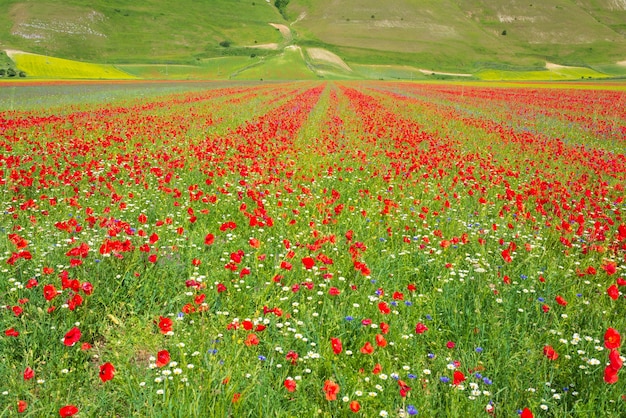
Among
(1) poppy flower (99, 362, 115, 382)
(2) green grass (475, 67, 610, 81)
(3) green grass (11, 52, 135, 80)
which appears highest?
(2) green grass (475, 67, 610, 81)

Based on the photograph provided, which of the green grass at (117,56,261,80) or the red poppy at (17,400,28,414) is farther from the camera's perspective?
the green grass at (117,56,261,80)

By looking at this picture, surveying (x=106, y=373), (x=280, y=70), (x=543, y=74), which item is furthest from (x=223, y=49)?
(x=106, y=373)

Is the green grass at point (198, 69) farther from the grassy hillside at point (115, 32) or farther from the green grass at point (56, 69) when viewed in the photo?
the grassy hillside at point (115, 32)

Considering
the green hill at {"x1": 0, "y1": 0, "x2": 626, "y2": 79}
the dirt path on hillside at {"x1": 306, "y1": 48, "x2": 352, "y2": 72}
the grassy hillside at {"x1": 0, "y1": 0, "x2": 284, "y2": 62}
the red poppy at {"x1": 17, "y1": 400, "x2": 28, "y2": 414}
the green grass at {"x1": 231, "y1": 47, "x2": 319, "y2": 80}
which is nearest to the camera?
the red poppy at {"x1": 17, "y1": 400, "x2": 28, "y2": 414}

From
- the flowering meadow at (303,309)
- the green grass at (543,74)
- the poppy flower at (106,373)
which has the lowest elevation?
the flowering meadow at (303,309)

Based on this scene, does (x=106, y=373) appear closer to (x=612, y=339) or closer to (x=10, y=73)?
(x=612, y=339)

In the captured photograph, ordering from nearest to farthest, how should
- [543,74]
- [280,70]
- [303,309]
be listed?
[303,309] < [280,70] < [543,74]

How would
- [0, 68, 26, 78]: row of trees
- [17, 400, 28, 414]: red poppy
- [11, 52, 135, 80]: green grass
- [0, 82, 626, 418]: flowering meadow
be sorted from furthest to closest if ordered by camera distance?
1. [11, 52, 135, 80]: green grass
2. [0, 68, 26, 78]: row of trees
3. [0, 82, 626, 418]: flowering meadow
4. [17, 400, 28, 414]: red poppy

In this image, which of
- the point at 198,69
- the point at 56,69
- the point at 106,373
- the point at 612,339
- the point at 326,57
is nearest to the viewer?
the point at 106,373

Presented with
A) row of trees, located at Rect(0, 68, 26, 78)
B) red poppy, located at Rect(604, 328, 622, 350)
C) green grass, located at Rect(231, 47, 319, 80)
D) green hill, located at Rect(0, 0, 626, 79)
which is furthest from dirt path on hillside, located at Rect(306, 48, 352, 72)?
red poppy, located at Rect(604, 328, 622, 350)

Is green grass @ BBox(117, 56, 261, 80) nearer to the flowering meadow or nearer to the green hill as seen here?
the green hill

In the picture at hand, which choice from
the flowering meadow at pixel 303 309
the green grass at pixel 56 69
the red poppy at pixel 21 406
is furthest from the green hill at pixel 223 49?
the red poppy at pixel 21 406

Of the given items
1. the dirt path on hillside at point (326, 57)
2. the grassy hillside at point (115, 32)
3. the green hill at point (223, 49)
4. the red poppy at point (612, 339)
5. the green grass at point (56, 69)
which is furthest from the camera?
the dirt path on hillside at point (326, 57)

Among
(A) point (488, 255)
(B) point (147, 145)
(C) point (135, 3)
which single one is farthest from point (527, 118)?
(C) point (135, 3)
